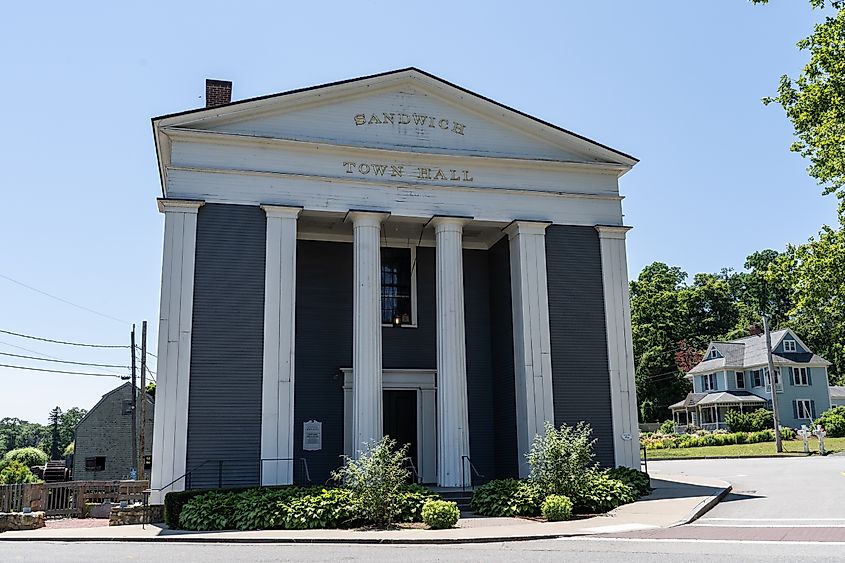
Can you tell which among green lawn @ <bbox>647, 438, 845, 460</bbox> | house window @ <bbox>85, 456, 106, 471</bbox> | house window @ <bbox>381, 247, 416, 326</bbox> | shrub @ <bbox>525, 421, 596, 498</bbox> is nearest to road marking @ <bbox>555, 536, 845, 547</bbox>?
shrub @ <bbox>525, 421, 596, 498</bbox>

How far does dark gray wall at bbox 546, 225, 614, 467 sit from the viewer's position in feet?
69.1

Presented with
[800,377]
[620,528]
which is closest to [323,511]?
[620,528]

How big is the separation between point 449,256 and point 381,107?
452 centimetres

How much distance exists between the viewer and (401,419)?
2227 cm

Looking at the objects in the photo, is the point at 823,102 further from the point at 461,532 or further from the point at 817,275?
the point at 461,532

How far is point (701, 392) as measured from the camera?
63281 mm

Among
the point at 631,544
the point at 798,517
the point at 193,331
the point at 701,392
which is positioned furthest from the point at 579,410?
the point at 701,392

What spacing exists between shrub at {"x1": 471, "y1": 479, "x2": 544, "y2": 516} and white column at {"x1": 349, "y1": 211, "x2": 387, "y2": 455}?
3.28m

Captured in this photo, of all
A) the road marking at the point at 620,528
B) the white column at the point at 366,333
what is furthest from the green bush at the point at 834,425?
the road marking at the point at 620,528

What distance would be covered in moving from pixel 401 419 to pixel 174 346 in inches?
272

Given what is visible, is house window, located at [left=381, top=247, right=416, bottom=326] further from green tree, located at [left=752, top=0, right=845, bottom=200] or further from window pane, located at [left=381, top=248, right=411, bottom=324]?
green tree, located at [left=752, top=0, right=845, bottom=200]

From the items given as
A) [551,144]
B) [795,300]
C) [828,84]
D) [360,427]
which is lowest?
[360,427]

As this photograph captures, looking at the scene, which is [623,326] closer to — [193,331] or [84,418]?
[193,331]

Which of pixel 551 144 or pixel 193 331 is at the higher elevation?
pixel 551 144
